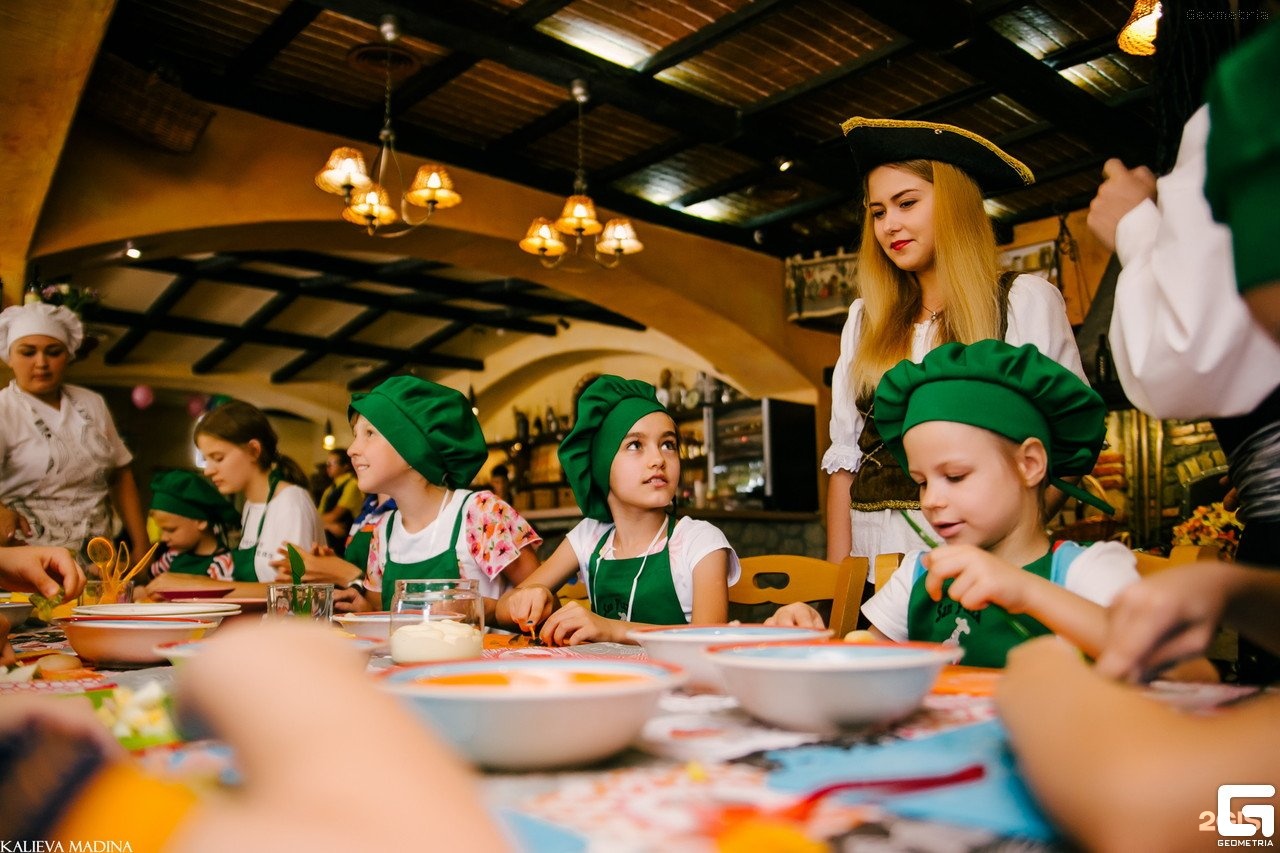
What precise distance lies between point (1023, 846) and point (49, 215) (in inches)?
230

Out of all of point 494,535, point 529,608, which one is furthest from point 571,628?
point 494,535

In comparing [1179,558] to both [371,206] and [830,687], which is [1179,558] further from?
[371,206]

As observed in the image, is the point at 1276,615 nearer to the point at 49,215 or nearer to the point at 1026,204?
the point at 49,215

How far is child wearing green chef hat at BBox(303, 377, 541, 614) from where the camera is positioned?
286 cm

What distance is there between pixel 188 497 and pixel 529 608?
2.97 m

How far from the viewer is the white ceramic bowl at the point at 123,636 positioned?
1378 millimetres

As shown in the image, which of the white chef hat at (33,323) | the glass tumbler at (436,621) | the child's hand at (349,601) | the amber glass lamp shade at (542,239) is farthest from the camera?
the amber glass lamp shade at (542,239)

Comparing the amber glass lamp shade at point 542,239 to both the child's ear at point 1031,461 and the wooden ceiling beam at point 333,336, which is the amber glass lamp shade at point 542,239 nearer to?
the child's ear at point 1031,461

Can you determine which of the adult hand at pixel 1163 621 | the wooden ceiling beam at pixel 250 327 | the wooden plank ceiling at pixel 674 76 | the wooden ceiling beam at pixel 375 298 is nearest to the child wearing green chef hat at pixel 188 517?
the wooden plank ceiling at pixel 674 76

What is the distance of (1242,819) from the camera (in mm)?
474

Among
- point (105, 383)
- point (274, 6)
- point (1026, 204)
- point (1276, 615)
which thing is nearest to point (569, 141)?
point (274, 6)

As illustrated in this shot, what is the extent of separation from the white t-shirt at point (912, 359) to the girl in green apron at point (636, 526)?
397 mm

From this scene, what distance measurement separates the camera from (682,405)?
11.2m

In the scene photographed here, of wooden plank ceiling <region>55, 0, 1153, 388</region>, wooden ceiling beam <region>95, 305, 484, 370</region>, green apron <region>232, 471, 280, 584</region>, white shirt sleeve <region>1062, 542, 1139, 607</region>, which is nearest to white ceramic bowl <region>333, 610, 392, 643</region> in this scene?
white shirt sleeve <region>1062, 542, 1139, 607</region>
